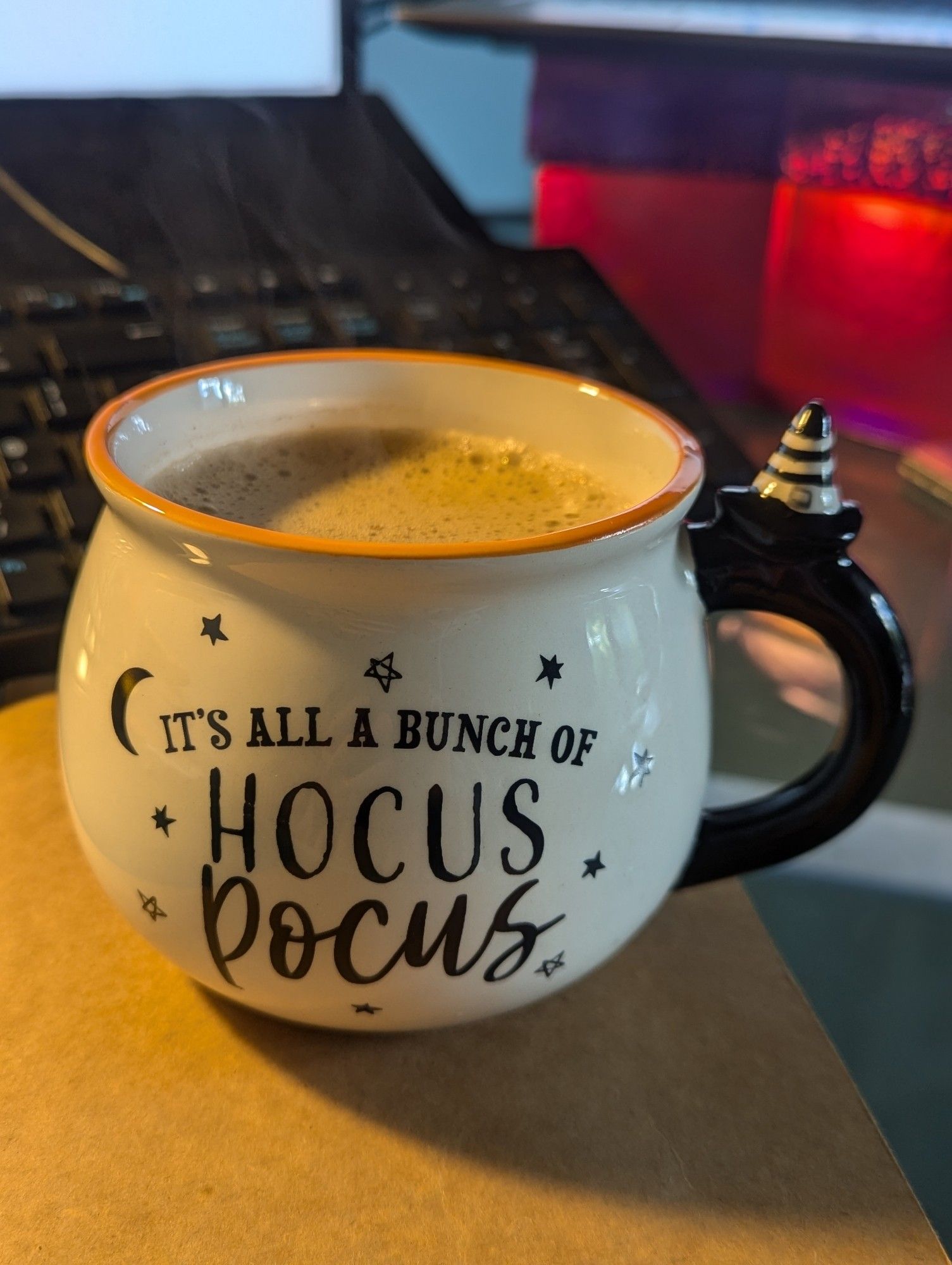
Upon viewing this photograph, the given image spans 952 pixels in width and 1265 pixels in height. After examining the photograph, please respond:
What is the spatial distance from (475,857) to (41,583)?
0.26m

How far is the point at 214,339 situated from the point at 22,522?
0.46ft

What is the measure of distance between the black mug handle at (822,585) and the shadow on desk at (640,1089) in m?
0.07

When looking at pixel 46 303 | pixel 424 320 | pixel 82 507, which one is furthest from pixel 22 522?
pixel 424 320

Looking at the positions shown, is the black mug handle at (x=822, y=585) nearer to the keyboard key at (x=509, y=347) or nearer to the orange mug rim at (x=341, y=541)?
the orange mug rim at (x=341, y=541)

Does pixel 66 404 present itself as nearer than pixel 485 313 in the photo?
Yes

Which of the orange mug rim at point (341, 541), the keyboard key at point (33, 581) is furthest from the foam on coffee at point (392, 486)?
the keyboard key at point (33, 581)

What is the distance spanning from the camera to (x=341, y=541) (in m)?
0.23

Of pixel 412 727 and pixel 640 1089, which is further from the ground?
pixel 412 727

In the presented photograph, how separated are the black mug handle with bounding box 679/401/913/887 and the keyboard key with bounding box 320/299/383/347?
31 cm

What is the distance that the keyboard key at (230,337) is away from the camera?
52 cm

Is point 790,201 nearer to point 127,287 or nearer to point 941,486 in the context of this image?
point 941,486

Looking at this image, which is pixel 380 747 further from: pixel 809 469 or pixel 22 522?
pixel 22 522

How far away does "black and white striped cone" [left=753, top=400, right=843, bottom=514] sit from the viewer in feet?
0.92

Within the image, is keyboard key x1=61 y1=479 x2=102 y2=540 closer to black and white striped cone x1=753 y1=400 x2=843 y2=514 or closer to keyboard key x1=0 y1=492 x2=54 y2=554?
keyboard key x1=0 y1=492 x2=54 y2=554
